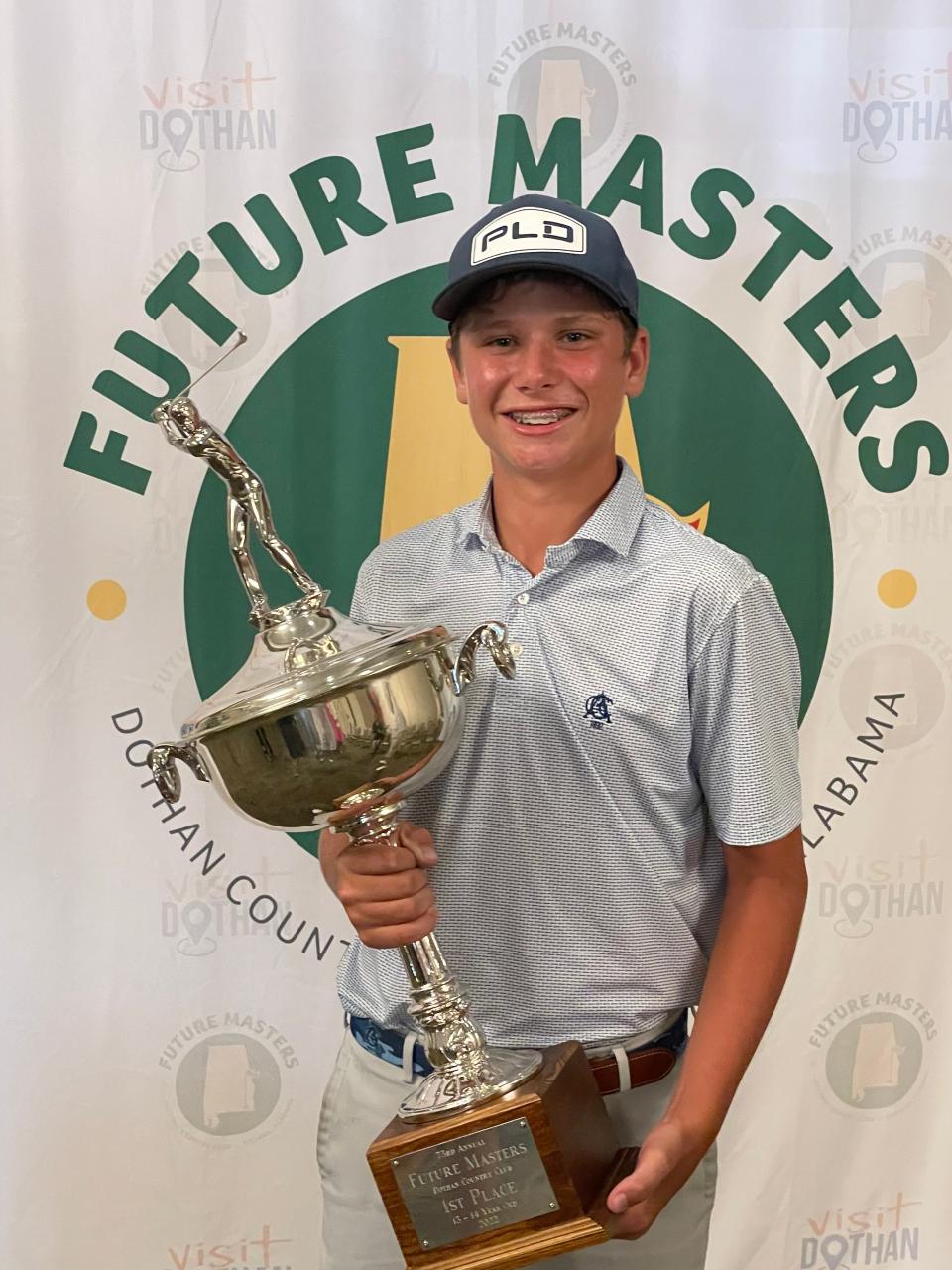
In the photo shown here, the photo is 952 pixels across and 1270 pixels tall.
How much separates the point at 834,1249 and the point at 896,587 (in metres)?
1.09

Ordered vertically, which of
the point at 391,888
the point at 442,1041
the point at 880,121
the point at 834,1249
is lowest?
the point at 834,1249

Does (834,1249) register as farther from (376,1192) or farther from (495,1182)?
(495,1182)

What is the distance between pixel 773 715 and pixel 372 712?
43 centimetres

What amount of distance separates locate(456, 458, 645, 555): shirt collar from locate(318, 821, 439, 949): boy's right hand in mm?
340

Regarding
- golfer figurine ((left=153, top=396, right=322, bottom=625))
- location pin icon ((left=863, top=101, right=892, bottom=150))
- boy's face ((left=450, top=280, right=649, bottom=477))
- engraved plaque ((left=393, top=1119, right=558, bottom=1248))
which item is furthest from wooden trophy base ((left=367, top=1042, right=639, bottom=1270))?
location pin icon ((left=863, top=101, right=892, bottom=150))

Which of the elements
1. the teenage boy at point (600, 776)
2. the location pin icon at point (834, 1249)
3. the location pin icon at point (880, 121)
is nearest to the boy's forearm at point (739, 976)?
the teenage boy at point (600, 776)

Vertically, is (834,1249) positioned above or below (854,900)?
below

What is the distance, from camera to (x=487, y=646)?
50.0 inches

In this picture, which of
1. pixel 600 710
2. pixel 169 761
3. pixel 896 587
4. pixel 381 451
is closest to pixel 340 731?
pixel 169 761

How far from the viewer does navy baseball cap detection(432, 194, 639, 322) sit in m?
1.31

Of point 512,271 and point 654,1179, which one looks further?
point 512,271

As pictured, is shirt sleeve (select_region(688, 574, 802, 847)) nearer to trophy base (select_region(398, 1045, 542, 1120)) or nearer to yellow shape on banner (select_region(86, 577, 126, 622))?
trophy base (select_region(398, 1045, 542, 1120))

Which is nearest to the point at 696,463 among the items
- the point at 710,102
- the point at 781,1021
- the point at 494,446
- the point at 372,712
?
the point at 710,102

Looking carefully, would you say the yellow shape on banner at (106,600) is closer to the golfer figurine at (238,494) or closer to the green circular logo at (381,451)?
the green circular logo at (381,451)
